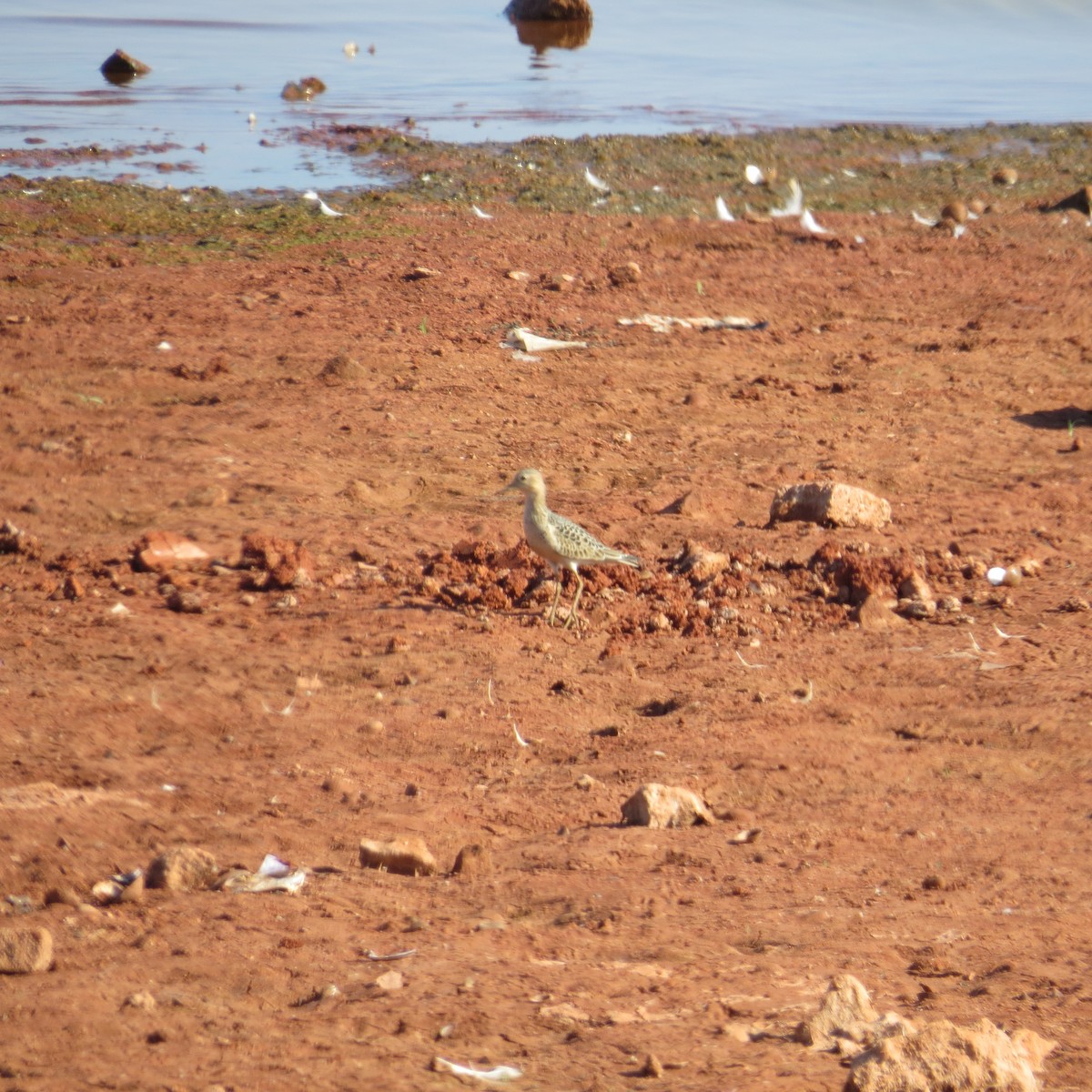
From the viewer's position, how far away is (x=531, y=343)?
10.1 meters

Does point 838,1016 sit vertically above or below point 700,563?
above

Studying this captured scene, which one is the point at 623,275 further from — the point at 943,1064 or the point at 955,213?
the point at 943,1064

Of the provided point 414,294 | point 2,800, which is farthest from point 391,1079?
point 414,294

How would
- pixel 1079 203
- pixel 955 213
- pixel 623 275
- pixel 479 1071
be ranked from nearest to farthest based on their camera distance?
pixel 479 1071 < pixel 623 275 < pixel 955 213 < pixel 1079 203

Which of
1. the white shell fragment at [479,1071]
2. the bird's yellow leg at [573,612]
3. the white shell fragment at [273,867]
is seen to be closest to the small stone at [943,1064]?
the white shell fragment at [479,1071]

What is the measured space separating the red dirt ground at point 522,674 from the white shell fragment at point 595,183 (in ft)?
11.1

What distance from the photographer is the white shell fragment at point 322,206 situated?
13.4 metres

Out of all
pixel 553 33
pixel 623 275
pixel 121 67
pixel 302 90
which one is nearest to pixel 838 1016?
pixel 623 275

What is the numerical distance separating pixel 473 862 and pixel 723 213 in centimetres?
1069

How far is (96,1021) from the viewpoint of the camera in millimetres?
3301

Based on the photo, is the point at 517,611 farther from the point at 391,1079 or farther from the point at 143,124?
the point at 143,124

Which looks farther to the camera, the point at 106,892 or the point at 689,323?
the point at 689,323

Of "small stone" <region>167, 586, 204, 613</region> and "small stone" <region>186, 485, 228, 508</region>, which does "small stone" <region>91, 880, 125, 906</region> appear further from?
"small stone" <region>186, 485, 228, 508</region>

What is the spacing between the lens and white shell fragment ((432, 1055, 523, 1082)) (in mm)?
3182
